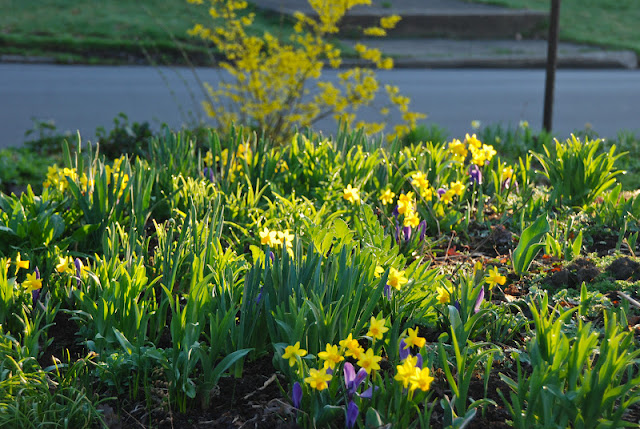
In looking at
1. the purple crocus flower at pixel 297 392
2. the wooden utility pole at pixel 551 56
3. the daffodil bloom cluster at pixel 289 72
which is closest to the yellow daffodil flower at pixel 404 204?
the purple crocus flower at pixel 297 392

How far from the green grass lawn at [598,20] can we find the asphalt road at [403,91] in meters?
3.91

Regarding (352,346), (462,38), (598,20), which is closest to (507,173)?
(352,346)

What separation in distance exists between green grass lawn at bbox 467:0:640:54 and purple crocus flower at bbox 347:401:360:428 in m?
16.4

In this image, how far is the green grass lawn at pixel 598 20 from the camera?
1711cm

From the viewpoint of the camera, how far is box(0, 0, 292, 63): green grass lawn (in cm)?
1405

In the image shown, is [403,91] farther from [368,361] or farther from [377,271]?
[368,361]

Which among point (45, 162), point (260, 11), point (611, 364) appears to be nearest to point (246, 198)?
point (611, 364)

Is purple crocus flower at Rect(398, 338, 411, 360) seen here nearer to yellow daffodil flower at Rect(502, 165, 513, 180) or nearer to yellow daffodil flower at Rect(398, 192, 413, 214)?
yellow daffodil flower at Rect(398, 192, 413, 214)

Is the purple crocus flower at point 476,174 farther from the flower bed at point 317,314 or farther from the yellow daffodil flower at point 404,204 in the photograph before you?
the yellow daffodil flower at point 404,204

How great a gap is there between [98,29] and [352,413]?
1565cm

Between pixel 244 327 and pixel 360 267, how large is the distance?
0.48 metres

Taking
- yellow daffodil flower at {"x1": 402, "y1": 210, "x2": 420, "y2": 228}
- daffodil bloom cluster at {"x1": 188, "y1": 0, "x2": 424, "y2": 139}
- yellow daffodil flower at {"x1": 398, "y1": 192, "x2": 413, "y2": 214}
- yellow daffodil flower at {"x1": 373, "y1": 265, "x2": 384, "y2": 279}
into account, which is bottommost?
yellow daffodil flower at {"x1": 373, "y1": 265, "x2": 384, "y2": 279}

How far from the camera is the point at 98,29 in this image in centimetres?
1574

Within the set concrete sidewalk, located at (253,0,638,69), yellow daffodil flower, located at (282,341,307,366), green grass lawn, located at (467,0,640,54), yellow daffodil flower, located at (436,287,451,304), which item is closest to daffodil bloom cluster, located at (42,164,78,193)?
yellow daffodil flower, located at (282,341,307,366)
